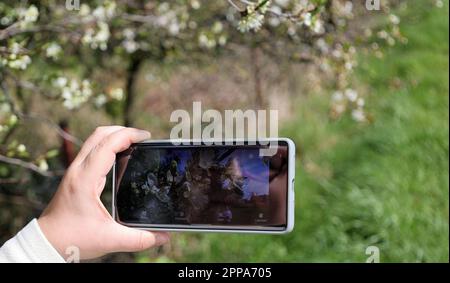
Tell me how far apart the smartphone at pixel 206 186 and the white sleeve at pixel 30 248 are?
Result: 333 millimetres

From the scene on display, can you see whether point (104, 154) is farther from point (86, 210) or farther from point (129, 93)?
point (129, 93)

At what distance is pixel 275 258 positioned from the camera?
4.16 m

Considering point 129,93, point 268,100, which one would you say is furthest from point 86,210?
point 268,100

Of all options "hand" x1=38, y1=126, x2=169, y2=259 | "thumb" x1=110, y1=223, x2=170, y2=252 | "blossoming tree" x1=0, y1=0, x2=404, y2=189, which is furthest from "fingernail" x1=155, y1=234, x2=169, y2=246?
"blossoming tree" x1=0, y1=0, x2=404, y2=189

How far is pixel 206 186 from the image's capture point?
225cm

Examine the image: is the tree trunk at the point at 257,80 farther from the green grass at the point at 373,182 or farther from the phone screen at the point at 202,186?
the phone screen at the point at 202,186

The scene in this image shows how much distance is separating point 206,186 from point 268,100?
131 inches

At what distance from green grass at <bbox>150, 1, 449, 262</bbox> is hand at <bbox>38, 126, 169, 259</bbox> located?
217cm

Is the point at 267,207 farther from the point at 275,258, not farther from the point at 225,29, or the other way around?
the point at 225,29

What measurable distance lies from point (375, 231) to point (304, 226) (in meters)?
0.50

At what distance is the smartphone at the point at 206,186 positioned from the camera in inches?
84.0

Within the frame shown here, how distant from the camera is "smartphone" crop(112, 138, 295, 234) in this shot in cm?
213

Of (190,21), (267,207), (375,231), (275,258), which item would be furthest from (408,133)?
(267,207)

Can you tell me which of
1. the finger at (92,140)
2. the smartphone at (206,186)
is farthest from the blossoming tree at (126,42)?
the finger at (92,140)
